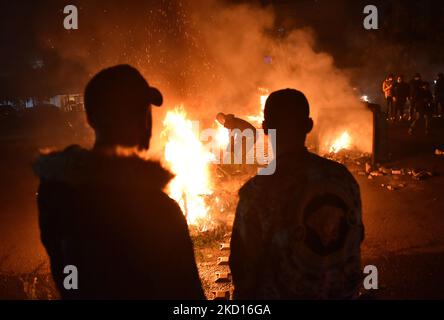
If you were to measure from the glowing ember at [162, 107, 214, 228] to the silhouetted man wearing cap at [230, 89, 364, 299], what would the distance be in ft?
13.7

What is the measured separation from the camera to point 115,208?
1.54m

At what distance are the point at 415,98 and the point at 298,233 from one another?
489 inches

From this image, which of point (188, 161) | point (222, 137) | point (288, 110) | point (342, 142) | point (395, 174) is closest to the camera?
point (288, 110)

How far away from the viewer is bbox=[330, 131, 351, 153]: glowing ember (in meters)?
10.5

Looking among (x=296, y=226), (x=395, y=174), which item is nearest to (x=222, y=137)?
(x=395, y=174)

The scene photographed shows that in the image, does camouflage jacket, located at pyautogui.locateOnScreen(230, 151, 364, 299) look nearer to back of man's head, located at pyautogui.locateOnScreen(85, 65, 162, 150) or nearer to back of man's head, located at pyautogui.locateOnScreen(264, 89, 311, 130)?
back of man's head, located at pyautogui.locateOnScreen(264, 89, 311, 130)

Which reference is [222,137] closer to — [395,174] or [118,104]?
[395,174]

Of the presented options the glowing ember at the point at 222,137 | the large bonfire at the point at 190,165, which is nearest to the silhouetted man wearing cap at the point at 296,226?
the large bonfire at the point at 190,165

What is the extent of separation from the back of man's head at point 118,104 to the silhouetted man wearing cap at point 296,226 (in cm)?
63

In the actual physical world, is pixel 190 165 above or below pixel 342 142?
below

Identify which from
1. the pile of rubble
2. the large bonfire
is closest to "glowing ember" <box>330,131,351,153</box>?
the pile of rubble

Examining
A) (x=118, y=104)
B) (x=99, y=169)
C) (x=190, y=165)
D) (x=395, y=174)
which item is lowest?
(x=395, y=174)
